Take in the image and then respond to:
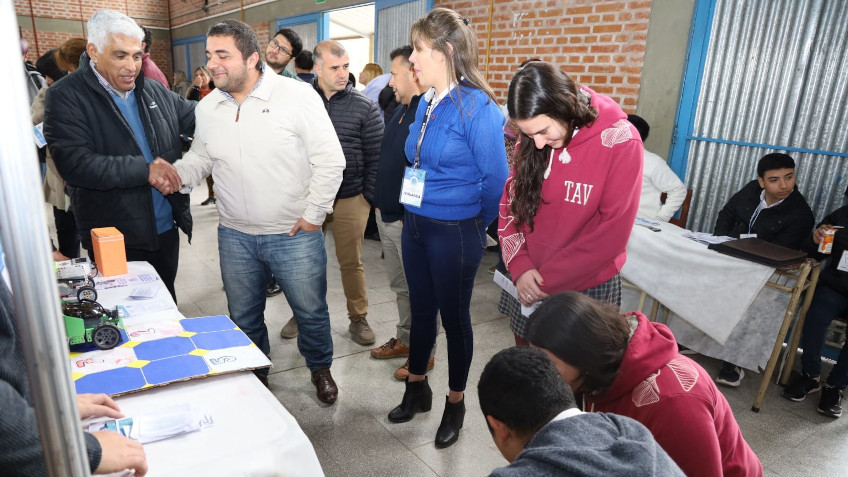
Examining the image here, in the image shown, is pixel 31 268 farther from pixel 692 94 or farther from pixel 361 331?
pixel 692 94

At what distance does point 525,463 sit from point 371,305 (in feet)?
9.34

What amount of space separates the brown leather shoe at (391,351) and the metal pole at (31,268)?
2488mm

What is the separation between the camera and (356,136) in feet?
9.69

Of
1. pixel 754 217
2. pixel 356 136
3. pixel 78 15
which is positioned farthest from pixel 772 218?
pixel 78 15

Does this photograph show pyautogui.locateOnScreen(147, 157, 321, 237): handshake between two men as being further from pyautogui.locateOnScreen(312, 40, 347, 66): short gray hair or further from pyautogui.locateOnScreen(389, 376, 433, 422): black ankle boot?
pyautogui.locateOnScreen(312, 40, 347, 66): short gray hair

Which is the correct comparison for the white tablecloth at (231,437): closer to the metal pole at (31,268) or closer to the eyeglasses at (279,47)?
Answer: the metal pole at (31,268)

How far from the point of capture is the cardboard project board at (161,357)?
1.24 meters

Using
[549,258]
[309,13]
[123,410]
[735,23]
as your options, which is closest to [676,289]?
[549,258]

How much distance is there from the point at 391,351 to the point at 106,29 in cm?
193

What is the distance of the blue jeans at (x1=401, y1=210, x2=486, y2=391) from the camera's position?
1962mm

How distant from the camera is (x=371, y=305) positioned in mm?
3641

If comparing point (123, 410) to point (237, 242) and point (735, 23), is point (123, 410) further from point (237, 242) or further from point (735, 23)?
point (735, 23)

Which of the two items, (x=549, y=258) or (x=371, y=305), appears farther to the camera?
(x=371, y=305)

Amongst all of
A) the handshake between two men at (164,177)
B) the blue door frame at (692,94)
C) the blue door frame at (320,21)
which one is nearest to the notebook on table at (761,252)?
the blue door frame at (692,94)
